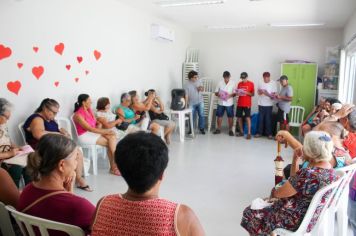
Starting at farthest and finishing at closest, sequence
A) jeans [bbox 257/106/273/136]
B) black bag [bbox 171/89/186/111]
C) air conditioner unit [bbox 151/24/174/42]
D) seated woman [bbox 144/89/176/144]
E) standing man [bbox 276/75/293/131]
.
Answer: jeans [bbox 257/106/273/136] → standing man [bbox 276/75/293/131] → black bag [bbox 171/89/186/111] → air conditioner unit [bbox 151/24/174/42] → seated woman [bbox 144/89/176/144]

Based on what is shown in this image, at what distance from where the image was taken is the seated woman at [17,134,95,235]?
4.85 feet

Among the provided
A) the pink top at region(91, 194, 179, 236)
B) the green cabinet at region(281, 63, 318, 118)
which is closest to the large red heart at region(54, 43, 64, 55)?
the pink top at region(91, 194, 179, 236)

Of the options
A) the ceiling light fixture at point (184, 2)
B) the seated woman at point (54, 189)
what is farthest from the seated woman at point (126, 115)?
the seated woman at point (54, 189)

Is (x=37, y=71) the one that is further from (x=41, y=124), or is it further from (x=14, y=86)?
(x=41, y=124)

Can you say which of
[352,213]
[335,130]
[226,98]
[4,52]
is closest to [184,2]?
[4,52]

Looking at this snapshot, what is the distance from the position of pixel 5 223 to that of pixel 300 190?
1687mm

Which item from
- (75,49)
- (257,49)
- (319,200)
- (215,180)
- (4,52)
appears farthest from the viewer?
(257,49)

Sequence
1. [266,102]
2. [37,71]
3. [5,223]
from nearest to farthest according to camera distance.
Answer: [5,223] → [37,71] → [266,102]

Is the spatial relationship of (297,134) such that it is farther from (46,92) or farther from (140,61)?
(46,92)

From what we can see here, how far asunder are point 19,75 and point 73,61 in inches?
36.3

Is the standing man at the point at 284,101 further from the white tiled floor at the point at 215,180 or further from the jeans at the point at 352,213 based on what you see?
the jeans at the point at 352,213

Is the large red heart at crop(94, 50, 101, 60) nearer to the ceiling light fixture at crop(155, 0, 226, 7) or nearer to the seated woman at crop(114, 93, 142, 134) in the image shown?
the seated woman at crop(114, 93, 142, 134)

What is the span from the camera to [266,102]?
7.22 m

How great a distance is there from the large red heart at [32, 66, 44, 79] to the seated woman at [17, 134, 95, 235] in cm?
249
